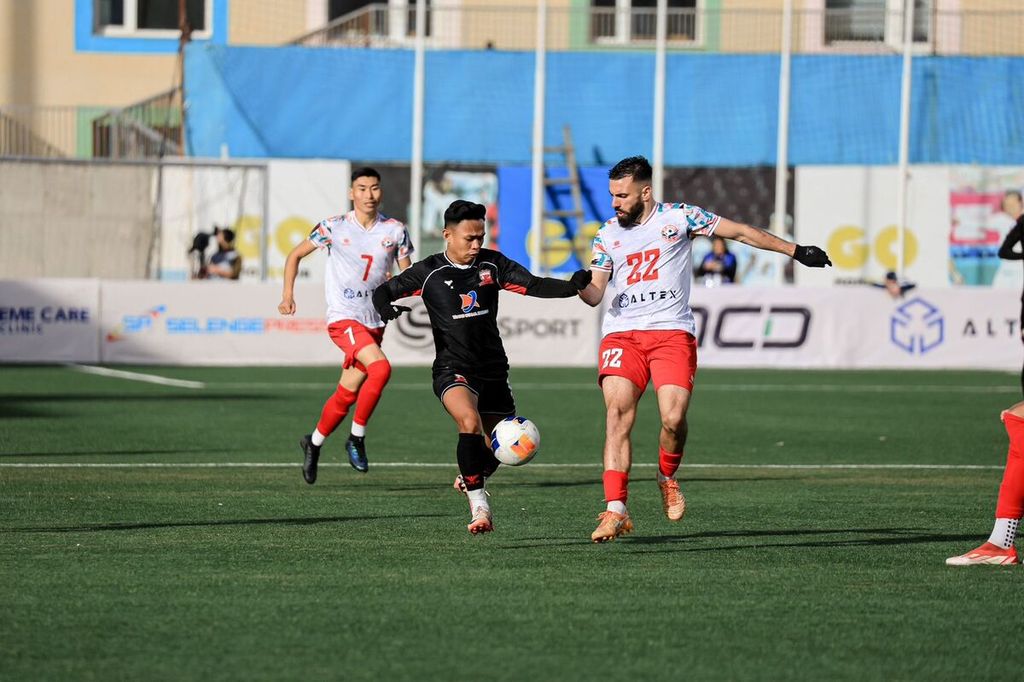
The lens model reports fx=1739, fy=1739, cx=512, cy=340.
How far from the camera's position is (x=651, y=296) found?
9.88 m

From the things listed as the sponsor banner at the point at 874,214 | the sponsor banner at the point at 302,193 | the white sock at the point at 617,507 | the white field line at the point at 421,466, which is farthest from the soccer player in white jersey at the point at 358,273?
the sponsor banner at the point at 874,214

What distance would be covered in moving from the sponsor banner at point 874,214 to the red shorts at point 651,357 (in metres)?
24.6

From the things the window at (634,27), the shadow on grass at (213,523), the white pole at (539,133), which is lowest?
the shadow on grass at (213,523)

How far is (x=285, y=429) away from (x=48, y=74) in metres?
23.6

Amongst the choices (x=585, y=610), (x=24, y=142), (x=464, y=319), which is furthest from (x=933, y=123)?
(x=585, y=610)

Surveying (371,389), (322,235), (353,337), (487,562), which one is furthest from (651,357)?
(322,235)

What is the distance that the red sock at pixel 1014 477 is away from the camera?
848cm

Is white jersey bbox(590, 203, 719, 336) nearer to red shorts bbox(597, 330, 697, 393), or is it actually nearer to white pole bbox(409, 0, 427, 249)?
red shorts bbox(597, 330, 697, 393)

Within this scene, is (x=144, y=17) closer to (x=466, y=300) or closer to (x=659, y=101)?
(x=659, y=101)

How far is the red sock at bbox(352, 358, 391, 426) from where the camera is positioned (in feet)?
42.2

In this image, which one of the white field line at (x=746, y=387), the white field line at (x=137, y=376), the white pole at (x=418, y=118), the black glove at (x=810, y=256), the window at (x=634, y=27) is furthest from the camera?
the window at (x=634, y=27)

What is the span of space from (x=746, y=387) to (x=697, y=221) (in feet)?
44.1

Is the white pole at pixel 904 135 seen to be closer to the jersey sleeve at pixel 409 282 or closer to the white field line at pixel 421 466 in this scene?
the white field line at pixel 421 466

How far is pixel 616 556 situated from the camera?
8.86 m
